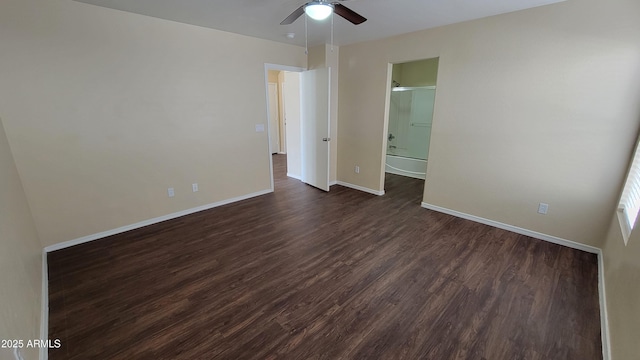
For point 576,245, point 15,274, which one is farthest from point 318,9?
point 576,245

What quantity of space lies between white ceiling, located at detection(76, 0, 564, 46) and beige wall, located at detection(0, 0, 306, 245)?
28cm

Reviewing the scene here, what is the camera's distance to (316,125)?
4.57m

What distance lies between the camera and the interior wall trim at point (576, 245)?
165 centimetres

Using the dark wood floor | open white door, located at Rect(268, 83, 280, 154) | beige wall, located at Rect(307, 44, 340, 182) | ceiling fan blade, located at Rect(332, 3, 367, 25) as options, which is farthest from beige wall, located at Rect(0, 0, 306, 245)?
open white door, located at Rect(268, 83, 280, 154)

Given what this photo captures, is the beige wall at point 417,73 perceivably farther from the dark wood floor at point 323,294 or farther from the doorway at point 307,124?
the dark wood floor at point 323,294

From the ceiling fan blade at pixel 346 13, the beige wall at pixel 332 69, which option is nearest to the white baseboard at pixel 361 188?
the beige wall at pixel 332 69

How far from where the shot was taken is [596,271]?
93.4 inches

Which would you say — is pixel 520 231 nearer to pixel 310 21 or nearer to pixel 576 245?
pixel 576 245

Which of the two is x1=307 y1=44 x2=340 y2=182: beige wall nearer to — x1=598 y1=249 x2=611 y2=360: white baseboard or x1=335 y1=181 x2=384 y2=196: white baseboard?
x1=335 y1=181 x2=384 y2=196: white baseboard

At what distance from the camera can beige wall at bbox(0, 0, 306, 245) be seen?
7.90 ft

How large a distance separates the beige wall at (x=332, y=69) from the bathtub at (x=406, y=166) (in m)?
1.65

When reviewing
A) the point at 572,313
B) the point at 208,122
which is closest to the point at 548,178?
the point at 572,313

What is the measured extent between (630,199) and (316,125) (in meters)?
3.76

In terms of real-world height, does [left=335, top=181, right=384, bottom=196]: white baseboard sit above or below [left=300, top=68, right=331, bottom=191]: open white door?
below
